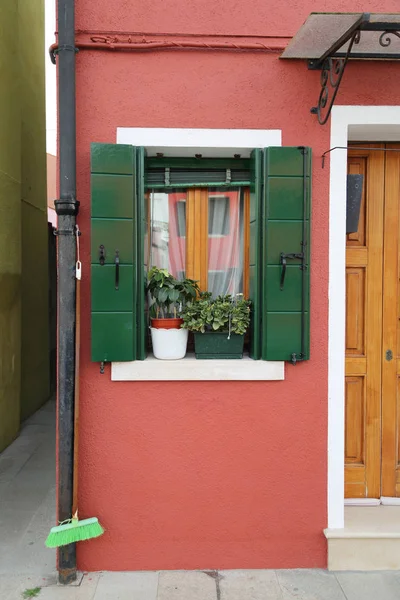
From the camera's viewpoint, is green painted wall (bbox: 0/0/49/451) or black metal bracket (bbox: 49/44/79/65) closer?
black metal bracket (bbox: 49/44/79/65)

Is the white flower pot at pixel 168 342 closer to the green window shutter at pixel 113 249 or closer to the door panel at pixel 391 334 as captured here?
the green window shutter at pixel 113 249

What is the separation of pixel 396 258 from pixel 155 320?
184cm

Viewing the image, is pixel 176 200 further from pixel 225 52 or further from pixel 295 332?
pixel 295 332

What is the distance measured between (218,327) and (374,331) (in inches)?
48.3

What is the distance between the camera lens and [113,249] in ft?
10.9

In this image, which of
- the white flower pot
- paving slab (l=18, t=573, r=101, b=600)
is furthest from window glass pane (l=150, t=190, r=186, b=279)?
paving slab (l=18, t=573, r=101, b=600)

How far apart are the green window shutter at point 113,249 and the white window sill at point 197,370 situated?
0.35 ft

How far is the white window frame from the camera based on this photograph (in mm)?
3385

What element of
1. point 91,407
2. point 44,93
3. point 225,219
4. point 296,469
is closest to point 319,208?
point 225,219

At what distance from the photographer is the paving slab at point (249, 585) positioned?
316 centimetres

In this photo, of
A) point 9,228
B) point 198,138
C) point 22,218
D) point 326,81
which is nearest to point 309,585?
point 198,138

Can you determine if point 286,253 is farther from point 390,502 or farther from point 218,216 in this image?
point 390,502

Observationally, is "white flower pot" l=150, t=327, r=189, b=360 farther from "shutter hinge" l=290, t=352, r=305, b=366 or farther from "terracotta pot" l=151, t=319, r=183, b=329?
"shutter hinge" l=290, t=352, r=305, b=366

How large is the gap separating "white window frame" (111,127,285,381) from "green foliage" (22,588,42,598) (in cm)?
140
